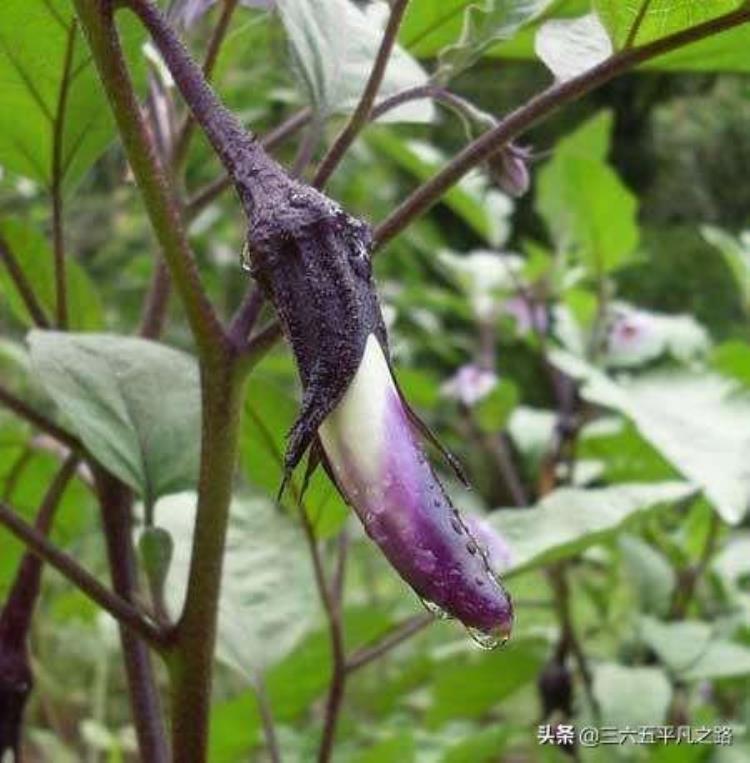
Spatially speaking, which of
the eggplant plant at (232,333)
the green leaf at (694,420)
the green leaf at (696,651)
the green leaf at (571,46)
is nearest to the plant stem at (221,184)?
the eggplant plant at (232,333)

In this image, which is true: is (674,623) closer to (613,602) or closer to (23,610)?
(613,602)

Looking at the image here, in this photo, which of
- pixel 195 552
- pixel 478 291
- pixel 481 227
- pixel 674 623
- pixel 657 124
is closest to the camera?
pixel 195 552

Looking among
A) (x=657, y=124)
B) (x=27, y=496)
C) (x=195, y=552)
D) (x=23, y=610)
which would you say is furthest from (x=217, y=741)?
(x=657, y=124)

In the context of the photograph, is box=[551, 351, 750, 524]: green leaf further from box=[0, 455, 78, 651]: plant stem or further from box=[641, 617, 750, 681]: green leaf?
box=[0, 455, 78, 651]: plant stem

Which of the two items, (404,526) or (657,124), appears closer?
(404,526)

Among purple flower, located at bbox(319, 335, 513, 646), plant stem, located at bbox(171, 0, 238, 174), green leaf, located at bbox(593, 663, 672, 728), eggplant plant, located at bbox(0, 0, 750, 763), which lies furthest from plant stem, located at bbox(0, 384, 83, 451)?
green leaf, located at bbox(593, 663, 672, 728)
